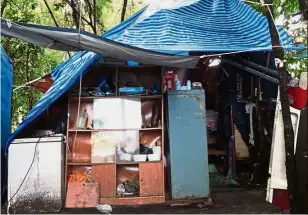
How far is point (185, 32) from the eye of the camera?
5.78 meters

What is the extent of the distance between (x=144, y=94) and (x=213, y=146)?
278cm

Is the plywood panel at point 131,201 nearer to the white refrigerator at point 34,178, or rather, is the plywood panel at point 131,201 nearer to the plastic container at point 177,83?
the white refrigerator at point 34,178

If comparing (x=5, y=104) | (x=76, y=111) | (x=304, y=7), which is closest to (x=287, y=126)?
(x=304, y=7)

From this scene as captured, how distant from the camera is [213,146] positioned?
7.79 m

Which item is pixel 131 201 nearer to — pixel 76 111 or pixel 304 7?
pixel 76 111

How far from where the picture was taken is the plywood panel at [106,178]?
5.46 meters

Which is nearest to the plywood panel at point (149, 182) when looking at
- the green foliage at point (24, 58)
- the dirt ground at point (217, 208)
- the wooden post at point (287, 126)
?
the dirt ground at point (217, 208)

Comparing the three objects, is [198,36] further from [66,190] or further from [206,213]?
[66,190]

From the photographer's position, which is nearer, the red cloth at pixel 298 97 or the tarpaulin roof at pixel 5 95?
the red cloth at pixel 298 97

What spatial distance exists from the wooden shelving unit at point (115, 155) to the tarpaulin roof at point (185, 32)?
0.53 m

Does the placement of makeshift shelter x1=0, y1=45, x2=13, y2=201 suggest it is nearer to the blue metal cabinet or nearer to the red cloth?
the blue metal cabinet

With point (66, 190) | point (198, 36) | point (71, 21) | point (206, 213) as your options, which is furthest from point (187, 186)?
point (71, 21)

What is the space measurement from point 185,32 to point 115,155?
2316 millimetres

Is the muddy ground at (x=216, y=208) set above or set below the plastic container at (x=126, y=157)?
below
